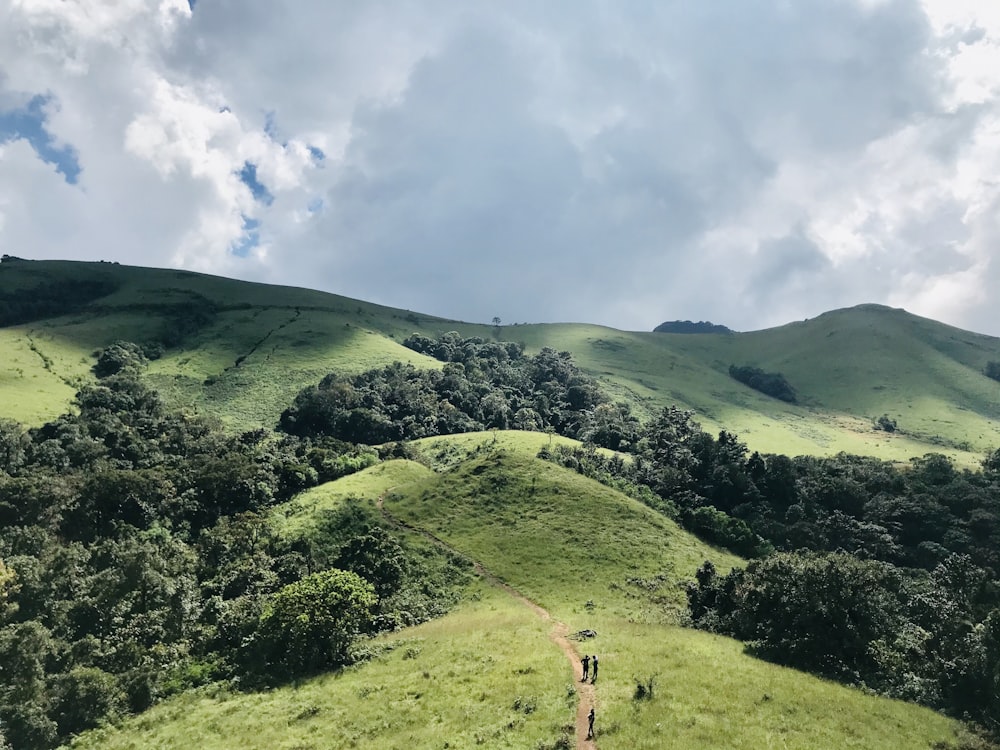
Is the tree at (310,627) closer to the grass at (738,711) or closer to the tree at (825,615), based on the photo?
the grass at (738,711)

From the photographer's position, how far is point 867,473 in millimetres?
110562

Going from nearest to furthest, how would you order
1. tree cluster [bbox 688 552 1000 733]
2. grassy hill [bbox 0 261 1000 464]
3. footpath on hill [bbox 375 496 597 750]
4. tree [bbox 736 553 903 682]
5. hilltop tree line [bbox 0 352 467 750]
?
footpath on hill [bbox 375 496 597 750] → tree cluster [bbox 688 552 1000 733] → tree [bbox 736 553 903 682] → hilltop tree line [bbox 0 352 467 750] → grassy hill [bbox 0 261 1000 464]

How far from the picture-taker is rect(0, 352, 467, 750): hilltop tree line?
4341 centimetres

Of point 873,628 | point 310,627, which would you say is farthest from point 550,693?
point 873,628

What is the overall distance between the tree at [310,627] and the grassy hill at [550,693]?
280 centimetres

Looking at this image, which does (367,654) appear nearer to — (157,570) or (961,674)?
(157,570)

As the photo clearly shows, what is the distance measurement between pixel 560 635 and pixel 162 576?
3846 centimetres

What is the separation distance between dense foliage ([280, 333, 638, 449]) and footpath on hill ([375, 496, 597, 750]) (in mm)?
48952

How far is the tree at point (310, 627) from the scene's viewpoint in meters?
45.2

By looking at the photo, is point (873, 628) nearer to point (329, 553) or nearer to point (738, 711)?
point (738, 711)

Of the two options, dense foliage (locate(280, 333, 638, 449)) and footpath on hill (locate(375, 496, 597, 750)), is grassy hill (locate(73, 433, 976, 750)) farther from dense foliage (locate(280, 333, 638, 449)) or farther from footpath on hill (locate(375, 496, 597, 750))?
dense foliage (locate(280, 333, 638, 449))

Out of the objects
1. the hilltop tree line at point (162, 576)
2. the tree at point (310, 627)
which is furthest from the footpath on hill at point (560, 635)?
the tree at point (310, 627)

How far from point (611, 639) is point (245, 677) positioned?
88.6ft

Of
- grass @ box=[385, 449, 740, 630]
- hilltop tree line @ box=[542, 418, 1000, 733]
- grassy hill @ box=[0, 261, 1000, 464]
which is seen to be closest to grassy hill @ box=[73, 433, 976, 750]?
A: grass @ box=[385, 449, 740, 630]
